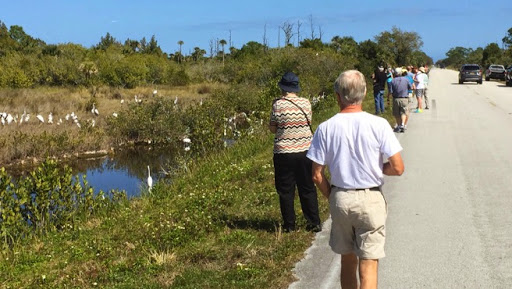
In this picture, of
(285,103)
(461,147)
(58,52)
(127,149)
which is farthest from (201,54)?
(285,103)

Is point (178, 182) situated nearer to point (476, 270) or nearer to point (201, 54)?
point (476, 270)

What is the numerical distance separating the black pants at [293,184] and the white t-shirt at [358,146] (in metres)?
2.35

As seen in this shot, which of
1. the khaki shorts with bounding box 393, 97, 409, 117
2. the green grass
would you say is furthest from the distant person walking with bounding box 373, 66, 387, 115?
the green grass

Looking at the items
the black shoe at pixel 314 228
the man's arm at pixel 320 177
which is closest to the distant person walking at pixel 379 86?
the black shoe at pixel 314 228

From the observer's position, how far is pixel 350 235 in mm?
3836

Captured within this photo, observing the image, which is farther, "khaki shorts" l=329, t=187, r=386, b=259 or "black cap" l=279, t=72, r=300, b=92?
"black cap" l=279, t=72, r=300, b=92

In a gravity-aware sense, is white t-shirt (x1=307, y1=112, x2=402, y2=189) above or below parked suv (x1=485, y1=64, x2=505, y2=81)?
above

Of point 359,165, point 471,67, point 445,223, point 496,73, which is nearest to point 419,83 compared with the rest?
point 445,223

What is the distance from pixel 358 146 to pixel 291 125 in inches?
95.6

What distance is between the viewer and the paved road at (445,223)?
16.7 feet

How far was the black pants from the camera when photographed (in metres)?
6.16

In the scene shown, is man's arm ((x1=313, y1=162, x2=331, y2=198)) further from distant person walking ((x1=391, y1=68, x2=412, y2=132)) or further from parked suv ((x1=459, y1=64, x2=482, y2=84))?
parked suv ((x1=459, y1=64, x2=482, y2=84))

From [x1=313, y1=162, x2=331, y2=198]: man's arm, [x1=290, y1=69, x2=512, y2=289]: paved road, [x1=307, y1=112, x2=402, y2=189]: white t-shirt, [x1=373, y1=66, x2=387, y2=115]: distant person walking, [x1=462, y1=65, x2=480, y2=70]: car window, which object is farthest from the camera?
[x1=462, y1=65, x2=480, y2=70]: car window

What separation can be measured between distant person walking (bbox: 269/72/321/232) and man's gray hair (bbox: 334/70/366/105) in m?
2.31
